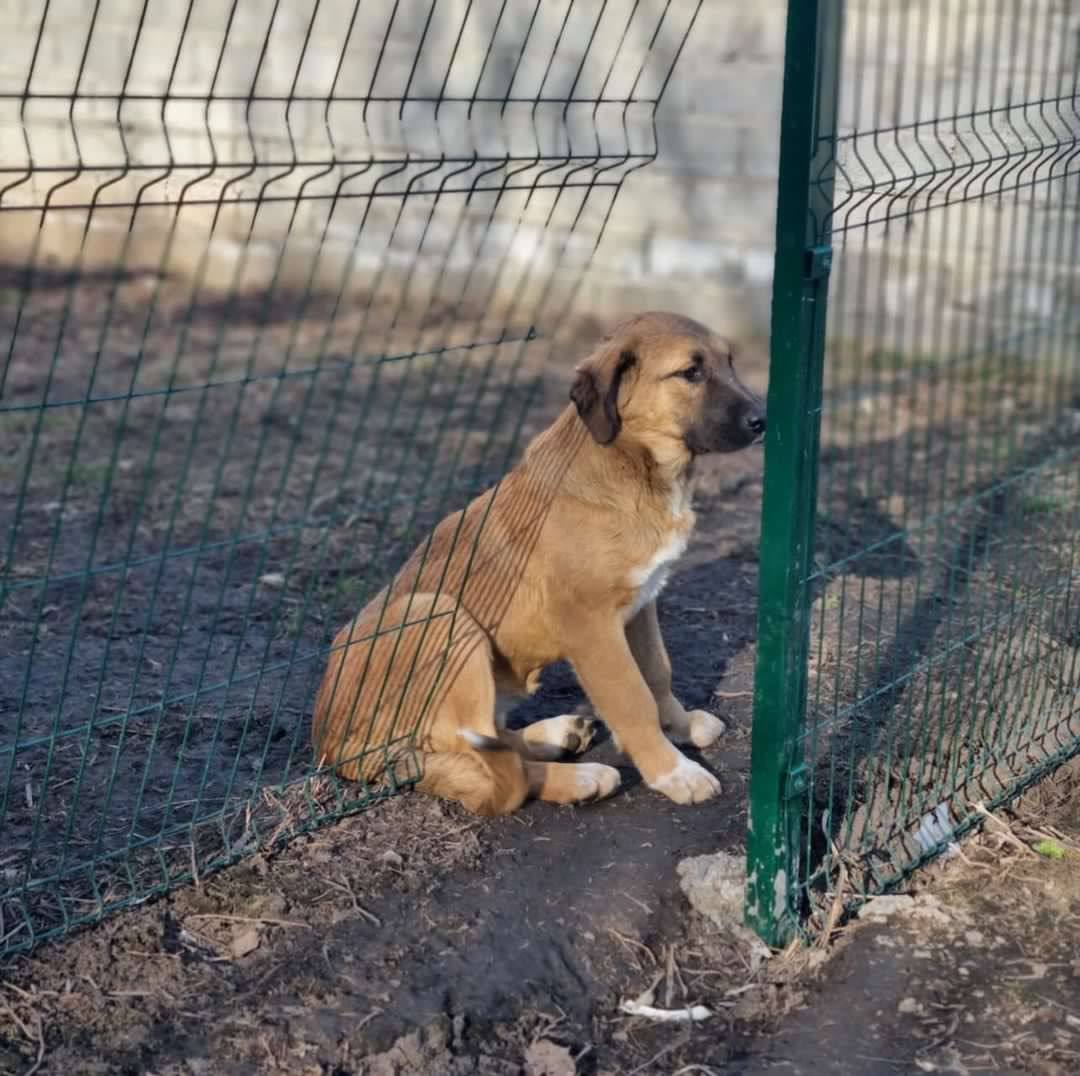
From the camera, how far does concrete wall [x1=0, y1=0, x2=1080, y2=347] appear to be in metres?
8.88

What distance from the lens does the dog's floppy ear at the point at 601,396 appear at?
414cm

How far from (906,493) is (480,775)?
2.70m

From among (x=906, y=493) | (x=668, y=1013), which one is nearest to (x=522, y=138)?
(x=906, y=493)

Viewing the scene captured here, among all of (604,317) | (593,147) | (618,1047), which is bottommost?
(618,1047)

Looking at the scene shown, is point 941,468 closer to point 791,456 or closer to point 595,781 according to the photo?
point 595,781

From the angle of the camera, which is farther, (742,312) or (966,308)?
(742,312)

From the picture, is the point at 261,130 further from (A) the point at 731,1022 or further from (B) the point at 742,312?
(A) the point at 731,1022

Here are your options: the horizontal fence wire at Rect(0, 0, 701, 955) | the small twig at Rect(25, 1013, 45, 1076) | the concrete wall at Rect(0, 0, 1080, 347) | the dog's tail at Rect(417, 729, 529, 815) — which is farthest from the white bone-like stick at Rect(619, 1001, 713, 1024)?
the concrete wall at Rect(0, 0, 1080, 347)

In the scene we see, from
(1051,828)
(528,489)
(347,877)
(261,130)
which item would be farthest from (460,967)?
(261,130)

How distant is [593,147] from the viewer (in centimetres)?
952

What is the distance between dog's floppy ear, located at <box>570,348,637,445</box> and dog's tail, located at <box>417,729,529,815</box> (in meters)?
0.93

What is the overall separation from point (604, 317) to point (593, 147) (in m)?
1.25

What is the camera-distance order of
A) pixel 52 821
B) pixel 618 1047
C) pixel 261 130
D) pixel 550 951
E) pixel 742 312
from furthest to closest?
1. pixel 261 130
2. pixel 742 312
3. pixel 52 821
4. pixel 550 951
5. pixel 618 1047

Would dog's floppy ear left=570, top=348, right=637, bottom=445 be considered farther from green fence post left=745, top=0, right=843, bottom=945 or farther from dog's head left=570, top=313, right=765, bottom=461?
green fence post left=745, top=0, right=843, bottom=945
